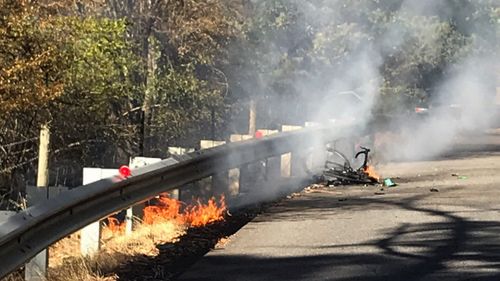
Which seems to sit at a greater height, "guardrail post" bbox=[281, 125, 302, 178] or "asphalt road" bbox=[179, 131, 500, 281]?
"guardrail post" bbox=[281, 125, 302, 178]

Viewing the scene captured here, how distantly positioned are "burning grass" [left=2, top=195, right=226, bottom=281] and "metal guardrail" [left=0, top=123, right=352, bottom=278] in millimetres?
315

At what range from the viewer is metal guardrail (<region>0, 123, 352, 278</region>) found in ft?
18.0

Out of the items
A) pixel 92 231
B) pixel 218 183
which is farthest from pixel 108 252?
pixel 218 183

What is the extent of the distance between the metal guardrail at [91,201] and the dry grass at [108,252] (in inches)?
12.6

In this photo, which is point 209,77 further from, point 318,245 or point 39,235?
→ point 39,235

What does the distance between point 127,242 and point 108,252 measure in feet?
1.70

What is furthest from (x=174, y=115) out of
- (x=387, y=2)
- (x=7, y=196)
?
(x=7, y=196)

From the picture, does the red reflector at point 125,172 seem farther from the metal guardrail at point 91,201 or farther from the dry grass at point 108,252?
the dry grass at point 108,252

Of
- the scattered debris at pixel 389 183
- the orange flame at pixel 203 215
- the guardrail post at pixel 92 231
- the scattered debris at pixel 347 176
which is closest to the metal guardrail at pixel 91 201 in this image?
the guardrail post at pixel 92 231

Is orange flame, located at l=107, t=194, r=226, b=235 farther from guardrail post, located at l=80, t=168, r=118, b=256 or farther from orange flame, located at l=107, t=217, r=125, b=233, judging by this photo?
guardrail post, located at l=80, t=168, r=118, b=256

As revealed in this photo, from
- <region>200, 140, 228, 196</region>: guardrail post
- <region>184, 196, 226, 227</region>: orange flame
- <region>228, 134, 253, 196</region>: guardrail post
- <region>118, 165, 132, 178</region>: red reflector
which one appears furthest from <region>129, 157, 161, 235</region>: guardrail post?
<region>200, 140, 228, 196</region>: guardrail post

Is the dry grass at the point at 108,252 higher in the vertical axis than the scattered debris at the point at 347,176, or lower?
lower

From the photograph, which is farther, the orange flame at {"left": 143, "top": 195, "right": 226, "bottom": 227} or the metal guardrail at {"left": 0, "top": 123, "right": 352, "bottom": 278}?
the orange flame at {"left": 143, "top": 195, "right": 226, "bottom": 227}

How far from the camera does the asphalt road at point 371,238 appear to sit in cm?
666
